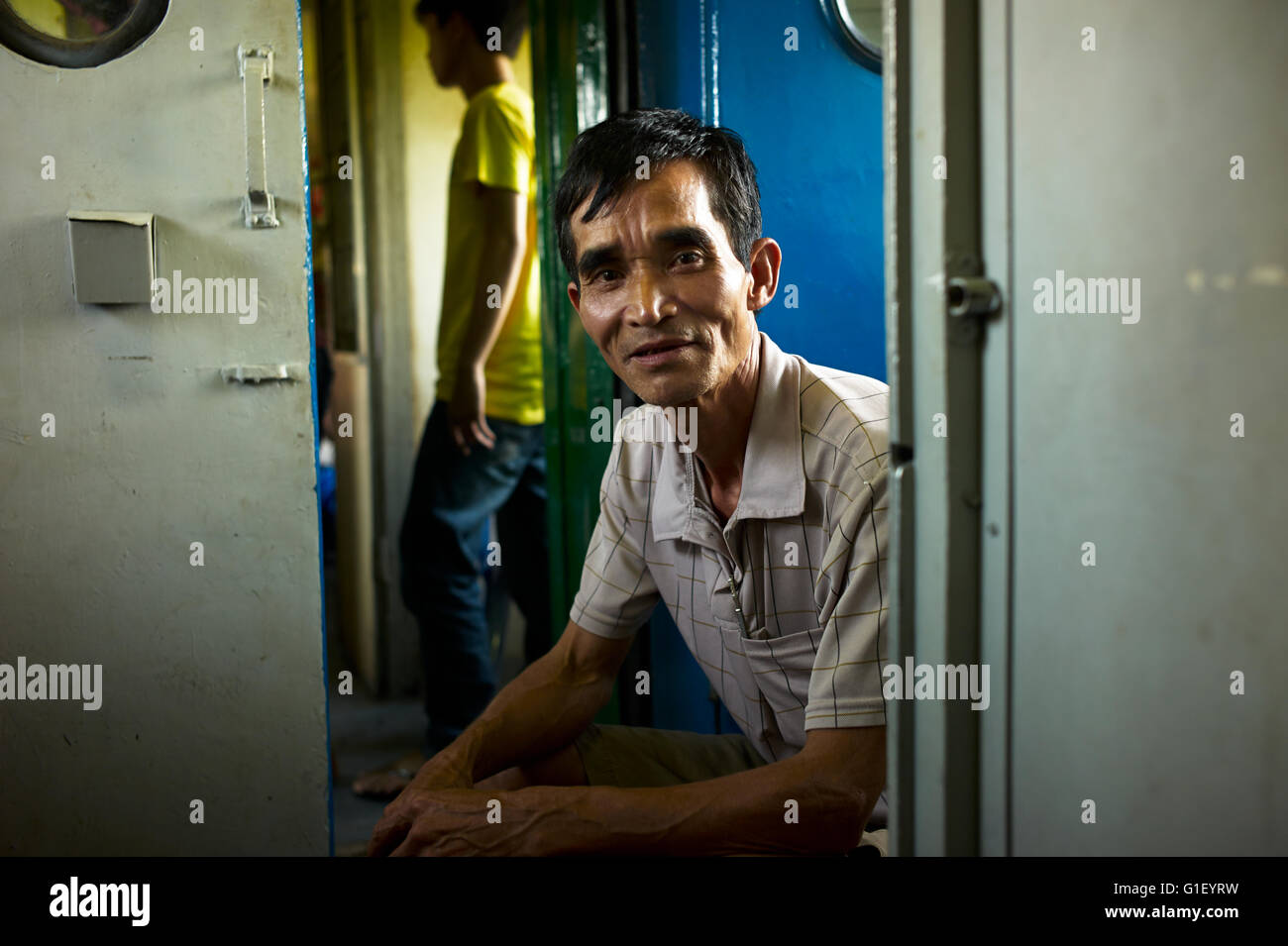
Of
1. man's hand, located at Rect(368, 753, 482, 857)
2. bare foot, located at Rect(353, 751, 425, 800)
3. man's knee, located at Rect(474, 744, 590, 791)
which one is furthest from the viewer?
bare foot, located at Rect(353, 751, 425, 800)

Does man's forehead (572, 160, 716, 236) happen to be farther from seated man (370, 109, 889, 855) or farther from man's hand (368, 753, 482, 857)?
man's hand (368, 753, 482, 857)

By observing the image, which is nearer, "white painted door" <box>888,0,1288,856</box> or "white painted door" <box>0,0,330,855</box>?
"white painted door" <box>888,0,1288,856</box>

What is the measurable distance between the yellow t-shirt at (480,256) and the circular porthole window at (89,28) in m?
1.12

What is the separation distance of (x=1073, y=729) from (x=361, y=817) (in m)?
2.00

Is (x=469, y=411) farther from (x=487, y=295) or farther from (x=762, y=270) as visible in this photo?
(x=762, y=270)

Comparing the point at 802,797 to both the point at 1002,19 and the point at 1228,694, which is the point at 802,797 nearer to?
the point at 1228,694

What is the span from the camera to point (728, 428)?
1.46 m

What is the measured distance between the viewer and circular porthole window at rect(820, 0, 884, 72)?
6.04 feet

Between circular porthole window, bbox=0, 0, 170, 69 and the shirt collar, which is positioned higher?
circular porthole window, bbox=0, 0, 170, 69

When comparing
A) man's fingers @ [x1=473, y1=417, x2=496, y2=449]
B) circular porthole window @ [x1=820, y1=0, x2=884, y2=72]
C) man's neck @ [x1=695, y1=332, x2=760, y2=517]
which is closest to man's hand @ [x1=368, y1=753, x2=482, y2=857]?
man's neck @ [x1=695, y1=332, x2=760, y2=517]

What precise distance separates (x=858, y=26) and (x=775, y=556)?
45.6 inches

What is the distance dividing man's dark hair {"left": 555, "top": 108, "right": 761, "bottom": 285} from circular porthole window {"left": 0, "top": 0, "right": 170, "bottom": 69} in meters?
0.68

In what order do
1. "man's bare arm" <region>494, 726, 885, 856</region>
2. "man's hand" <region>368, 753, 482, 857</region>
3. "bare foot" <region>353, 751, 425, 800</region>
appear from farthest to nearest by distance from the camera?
1. "bare foot" <region>353, 751, 425, 800</region>
2. "man's hand" <region>368, 753, 482, 857</region>
3. "man's bare arm" <region>494, 726, 885, 856</region>
